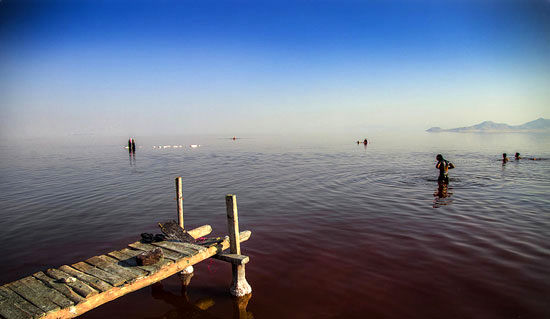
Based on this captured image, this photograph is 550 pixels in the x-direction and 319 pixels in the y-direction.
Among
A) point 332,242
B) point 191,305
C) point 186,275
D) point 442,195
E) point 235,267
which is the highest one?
point 235,267

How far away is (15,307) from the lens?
233 inches

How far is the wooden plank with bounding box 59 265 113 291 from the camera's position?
644 centimetres

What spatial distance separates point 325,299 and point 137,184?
21.5 m

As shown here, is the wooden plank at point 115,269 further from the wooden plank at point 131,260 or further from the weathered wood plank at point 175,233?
the weathered wood plank at point 175,233

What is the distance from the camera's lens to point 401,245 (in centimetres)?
1159

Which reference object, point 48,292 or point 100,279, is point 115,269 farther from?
point 48,292

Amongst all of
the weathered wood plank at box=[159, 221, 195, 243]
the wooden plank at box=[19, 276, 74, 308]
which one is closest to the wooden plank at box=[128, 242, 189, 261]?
the weathered wood plank at box=[159, 221, 195, 243]

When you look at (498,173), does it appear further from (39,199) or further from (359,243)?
(39,199)

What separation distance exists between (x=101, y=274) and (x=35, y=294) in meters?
1.24

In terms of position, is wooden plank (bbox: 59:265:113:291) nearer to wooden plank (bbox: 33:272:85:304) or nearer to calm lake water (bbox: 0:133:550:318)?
wooden plank (bbox: 33:272:85:304)

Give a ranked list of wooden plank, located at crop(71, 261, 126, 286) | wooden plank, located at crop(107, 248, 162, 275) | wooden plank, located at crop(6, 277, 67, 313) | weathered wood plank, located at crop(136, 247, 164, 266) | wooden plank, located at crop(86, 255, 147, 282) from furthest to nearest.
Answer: weathered wood plank, located at crop(136, 247, 164, 266)
wooden plank, located at crop(107, 248, 162, 275)
wooden plank, located at crop(86, 255, 147, 282)
wooden plank, located at crop(71, 261, 126, 286)
wooden plank, located at crop(6, 277, 67, 313)

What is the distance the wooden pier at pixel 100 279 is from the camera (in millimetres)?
5910

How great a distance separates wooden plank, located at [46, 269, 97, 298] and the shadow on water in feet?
7.19

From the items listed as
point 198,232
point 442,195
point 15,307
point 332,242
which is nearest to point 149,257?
point 15,307
